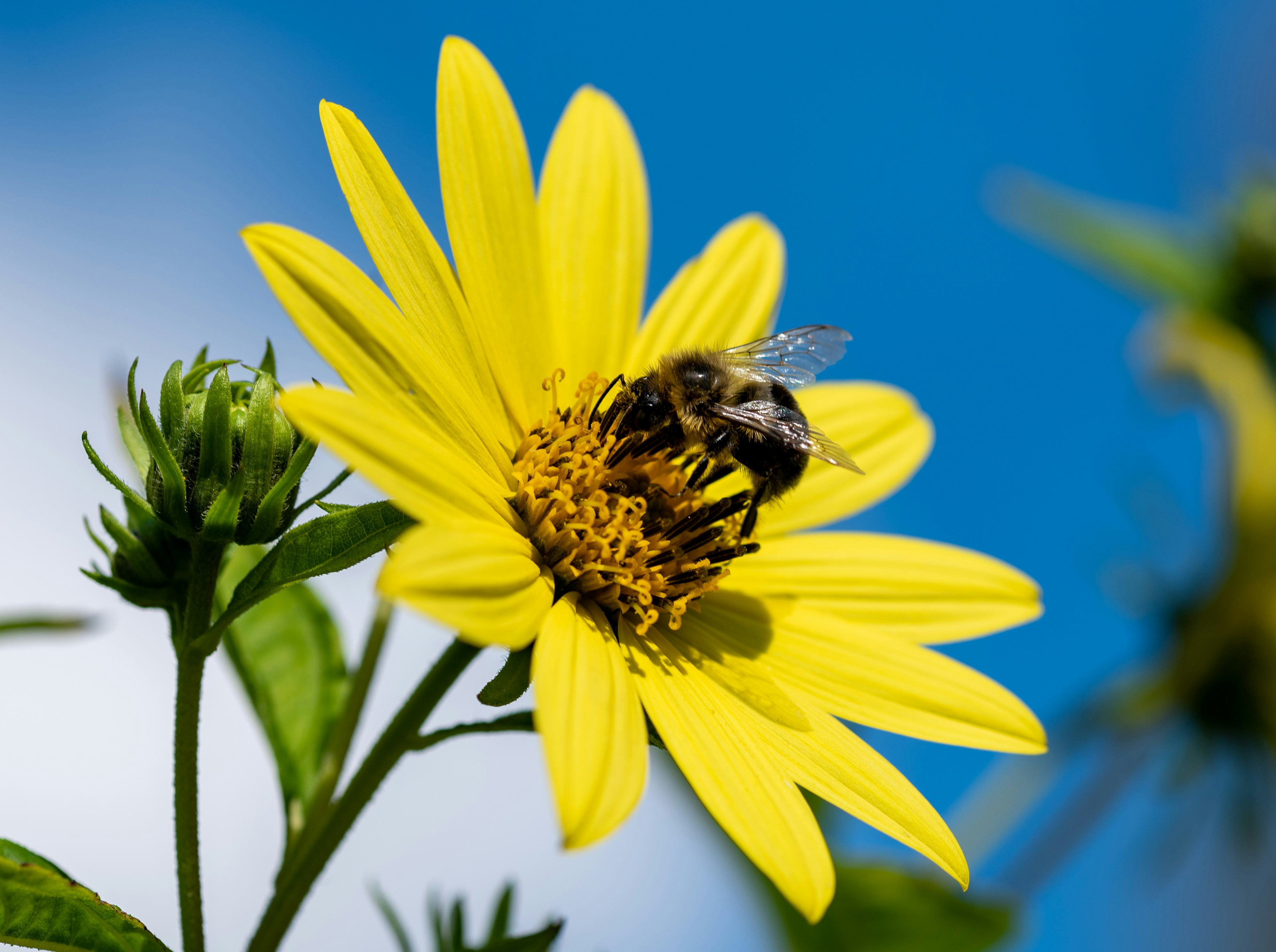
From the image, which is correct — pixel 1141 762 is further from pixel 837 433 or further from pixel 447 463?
pixel 447 463

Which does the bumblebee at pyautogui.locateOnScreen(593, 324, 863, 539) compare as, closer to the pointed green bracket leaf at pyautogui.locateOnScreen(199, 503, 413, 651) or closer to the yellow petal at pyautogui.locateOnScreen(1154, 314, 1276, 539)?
the pointed green bracket leaf at pyautogui.locateOnScreen(199, 503, 413, 651)

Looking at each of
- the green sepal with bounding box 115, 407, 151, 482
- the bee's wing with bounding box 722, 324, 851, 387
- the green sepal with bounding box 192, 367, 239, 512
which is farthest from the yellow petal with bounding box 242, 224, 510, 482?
the bee's wing with bounding box 722, 324, 851, 387

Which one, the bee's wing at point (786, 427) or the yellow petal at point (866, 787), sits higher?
the bee's wing at point (786, 427)

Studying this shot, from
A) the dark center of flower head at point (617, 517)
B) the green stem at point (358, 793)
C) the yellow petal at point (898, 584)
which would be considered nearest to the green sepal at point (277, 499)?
the green stem at point (358, 793)

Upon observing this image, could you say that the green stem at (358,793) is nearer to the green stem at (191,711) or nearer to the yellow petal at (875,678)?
the green stem at (191,711)

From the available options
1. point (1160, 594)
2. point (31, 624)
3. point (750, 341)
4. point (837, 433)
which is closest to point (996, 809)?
point (1160, 594)
